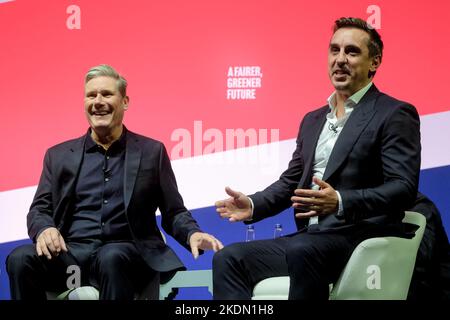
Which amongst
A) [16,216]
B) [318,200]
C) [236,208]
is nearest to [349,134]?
[318,200]

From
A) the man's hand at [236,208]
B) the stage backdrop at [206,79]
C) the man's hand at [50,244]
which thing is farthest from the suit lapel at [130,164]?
the stage backdrop at [206,79]

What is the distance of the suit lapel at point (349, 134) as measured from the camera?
3156mm

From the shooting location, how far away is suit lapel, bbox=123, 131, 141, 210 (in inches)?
138

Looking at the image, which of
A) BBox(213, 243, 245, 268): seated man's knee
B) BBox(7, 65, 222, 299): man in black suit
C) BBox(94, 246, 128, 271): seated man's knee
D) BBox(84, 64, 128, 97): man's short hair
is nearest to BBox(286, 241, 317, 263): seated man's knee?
BBox(213, 243, 245, 268): seated man's knee

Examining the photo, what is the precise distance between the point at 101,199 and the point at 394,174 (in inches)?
50.5

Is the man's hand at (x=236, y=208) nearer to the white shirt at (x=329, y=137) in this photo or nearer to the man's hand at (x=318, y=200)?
the white shirt at (x=329, y=137)

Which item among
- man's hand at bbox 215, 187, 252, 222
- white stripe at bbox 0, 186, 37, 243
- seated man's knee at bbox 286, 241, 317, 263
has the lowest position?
white stripe at bbox 0, 186, 37, 243

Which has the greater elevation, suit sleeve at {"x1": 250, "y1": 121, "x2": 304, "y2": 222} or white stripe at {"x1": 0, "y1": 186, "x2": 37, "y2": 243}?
suit sleeve at {"x1": 250, "y1": 121, "x2": 304, "y2": 222}

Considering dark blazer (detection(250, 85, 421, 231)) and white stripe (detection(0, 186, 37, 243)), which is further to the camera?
white stripe (detection(0, 186, 37, 243))

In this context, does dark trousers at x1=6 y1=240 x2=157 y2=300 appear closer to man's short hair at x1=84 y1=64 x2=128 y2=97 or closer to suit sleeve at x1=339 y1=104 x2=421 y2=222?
man's short hair at x1=84 y1=64 x2=128 y2=97

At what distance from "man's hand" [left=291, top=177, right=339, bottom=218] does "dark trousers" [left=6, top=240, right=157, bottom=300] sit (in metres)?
0.77

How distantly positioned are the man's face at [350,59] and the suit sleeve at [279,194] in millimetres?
332
